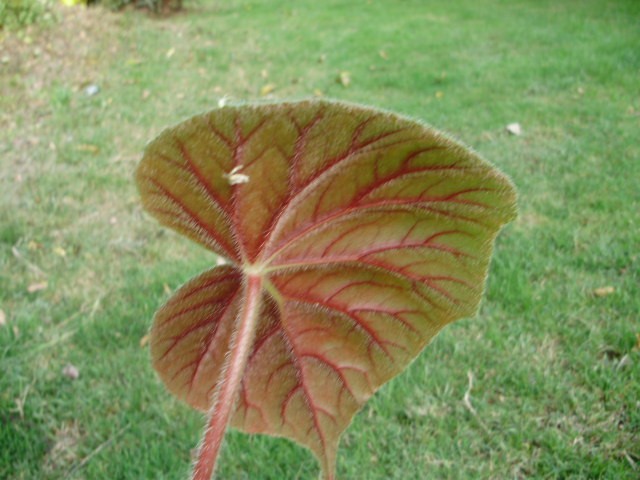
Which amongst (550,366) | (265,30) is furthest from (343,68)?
(550,366)

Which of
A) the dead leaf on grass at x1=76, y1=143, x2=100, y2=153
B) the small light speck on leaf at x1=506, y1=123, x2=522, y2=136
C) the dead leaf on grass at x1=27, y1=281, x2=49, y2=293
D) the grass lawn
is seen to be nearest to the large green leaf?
the grass lawn

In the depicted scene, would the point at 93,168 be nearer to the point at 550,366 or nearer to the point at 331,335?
the point at 550,366

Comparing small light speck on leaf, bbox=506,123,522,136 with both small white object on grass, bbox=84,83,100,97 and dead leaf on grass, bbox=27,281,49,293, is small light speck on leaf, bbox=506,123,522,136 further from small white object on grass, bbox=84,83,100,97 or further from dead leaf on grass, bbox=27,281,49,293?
small white object on grass, bbox=84,83,100,97

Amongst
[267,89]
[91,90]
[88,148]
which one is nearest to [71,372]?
[88,148]

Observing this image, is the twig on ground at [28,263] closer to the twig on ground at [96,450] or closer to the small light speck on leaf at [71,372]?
the small light speck on leaf at [71,372]

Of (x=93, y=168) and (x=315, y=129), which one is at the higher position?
(x=315, y=129)

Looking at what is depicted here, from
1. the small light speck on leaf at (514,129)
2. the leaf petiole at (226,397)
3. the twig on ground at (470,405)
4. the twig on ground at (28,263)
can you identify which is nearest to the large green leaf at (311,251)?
the leaf petiole at (226,397)
